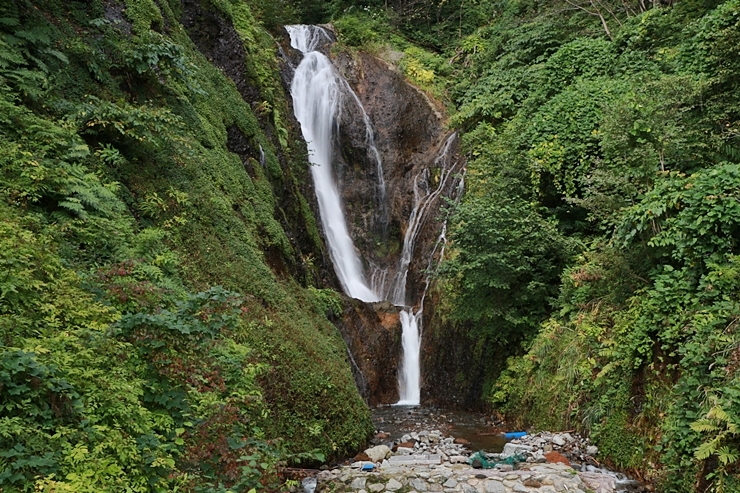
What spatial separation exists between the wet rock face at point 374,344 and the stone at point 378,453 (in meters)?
5.72

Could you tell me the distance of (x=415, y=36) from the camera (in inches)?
1063

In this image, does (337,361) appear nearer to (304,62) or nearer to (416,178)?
(416,178)

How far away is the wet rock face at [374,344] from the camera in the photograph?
14281 millimetres

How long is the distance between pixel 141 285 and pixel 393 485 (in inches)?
150

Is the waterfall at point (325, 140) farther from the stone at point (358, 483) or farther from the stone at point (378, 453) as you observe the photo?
the stone at point (358, 483)

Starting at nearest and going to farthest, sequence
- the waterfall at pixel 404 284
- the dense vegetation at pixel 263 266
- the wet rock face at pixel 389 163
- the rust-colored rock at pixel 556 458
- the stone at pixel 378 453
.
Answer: the dense vegetation at pixel 263 266, the rust-colored rock at pixel 556 458, the stone at pixel 378 453, the waterfall at pixel 404 284, the wet rock face at pixel 389 163

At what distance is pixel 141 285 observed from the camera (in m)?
5.29

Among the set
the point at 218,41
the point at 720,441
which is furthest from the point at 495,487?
the point at 218,41

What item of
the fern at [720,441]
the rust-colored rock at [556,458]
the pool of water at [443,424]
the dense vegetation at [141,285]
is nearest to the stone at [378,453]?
the dense vegetation at [141,285]

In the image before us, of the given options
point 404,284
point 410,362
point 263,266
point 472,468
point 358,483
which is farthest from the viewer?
point 404,284

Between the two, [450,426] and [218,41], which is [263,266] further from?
[218,41]

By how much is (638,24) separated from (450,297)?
32.2 ft

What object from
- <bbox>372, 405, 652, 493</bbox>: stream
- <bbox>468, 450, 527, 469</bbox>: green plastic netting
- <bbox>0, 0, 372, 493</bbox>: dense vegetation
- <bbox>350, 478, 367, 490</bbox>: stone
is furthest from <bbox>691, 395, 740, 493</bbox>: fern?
<bbox>0, 0, 372, 493</bbox>: dense vegetation

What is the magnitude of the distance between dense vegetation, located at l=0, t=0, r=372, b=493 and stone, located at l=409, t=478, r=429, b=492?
1.26m
